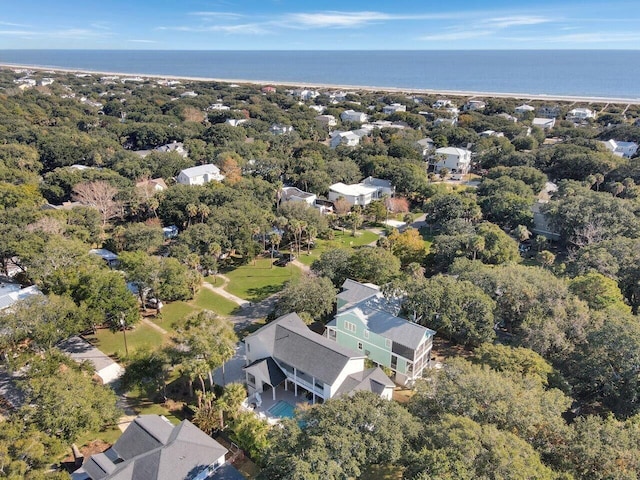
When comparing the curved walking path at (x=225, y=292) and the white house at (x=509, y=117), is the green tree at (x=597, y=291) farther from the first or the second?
the white house at (x=509, y=117)

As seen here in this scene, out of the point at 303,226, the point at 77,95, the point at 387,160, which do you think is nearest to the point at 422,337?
the point at 303,226

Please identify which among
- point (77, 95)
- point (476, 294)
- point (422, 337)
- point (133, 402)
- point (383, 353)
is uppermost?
point (77, 95)

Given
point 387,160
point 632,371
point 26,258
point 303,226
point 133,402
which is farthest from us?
point 387,160

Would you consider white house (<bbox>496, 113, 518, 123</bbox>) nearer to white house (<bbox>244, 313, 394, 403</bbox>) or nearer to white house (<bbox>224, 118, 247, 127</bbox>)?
white house (<bbox>224, 118, 247, 127</bbox>)

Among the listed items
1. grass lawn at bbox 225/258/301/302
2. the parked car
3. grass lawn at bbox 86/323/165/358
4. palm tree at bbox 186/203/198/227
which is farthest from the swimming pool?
palm tree at bbox 186/203/198/227

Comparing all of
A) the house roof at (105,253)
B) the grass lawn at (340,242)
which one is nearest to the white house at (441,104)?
the grass lawn at (340,242)

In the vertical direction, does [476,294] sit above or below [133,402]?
above

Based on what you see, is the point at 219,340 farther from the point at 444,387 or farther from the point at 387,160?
the point at 387,160

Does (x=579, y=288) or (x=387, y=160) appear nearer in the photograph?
(x=579, y=288)
